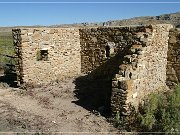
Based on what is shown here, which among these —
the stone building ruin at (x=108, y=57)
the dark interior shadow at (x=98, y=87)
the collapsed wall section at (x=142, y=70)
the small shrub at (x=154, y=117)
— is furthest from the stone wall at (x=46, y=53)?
the small shrub at (x=154, y=117)

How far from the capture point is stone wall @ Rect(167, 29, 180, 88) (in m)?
11.7

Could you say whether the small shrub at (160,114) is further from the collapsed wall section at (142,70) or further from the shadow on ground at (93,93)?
the shadow on ground at (93,93)

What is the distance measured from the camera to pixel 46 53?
13.1 m

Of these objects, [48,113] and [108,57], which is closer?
[48,113]

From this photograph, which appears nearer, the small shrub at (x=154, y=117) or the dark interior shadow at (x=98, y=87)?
the small shrub at (x=154, y=117)

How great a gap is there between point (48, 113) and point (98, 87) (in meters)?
2.91

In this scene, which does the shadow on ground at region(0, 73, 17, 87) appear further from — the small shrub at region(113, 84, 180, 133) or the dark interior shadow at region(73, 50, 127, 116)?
the small shrub at region(113, 84, 180, 133)

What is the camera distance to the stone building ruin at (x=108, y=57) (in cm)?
975

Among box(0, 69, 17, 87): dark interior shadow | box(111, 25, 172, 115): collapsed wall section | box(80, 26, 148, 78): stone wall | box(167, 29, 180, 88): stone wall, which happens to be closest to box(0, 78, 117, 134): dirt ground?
box(111, 25, 172, 115): collapsed wall section

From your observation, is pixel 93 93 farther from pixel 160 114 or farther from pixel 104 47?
pixel 160 114

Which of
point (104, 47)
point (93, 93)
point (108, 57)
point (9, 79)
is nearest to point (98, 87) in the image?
point (93, 93)

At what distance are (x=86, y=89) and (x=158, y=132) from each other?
4.37 m

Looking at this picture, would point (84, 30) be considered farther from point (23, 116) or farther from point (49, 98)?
point (23, 116)

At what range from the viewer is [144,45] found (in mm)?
10516
